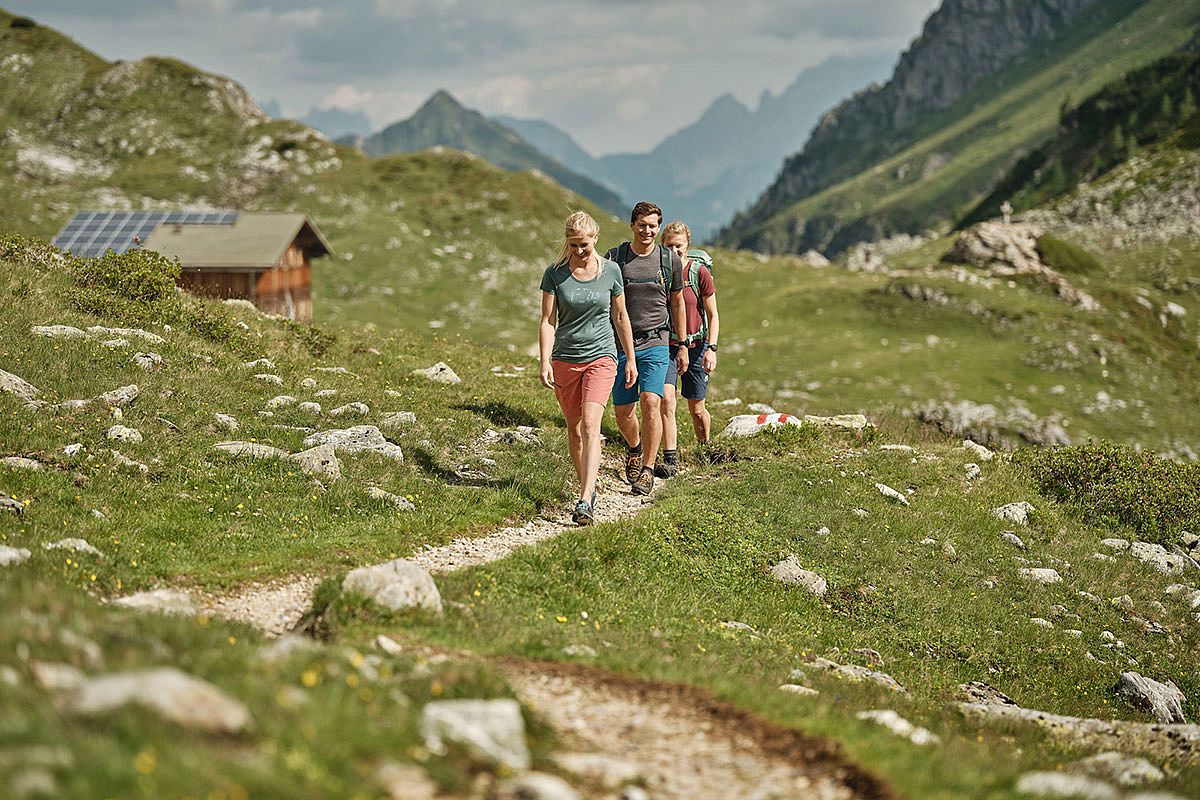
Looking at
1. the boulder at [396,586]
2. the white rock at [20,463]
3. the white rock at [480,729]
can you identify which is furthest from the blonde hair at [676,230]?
the white rock at [480,729]

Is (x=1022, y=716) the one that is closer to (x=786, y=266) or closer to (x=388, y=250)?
(x=388, y=250)

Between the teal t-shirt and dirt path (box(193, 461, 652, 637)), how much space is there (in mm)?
2557

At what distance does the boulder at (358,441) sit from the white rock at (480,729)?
28.3 ft

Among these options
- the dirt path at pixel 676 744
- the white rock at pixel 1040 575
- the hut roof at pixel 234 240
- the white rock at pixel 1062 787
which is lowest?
the white rock at pixel 1040 575

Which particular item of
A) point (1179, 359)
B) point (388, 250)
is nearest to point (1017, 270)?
point (1179, 359)

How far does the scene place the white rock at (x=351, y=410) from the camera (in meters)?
15.7

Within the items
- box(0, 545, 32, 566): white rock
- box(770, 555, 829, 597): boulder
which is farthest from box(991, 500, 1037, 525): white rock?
box(0, 545, 32, 566): white rock

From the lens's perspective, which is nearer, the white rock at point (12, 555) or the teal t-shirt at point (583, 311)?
the white rock at point (12, 555)

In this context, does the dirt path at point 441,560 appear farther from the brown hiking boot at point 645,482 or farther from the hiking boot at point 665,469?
the hiking boot at point 665,469

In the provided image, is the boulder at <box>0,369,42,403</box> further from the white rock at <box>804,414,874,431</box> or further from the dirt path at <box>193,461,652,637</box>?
the white rock at <box>804,414,874,431</box>

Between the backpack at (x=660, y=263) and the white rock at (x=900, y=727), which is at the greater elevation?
the backpack at (x=660, y=263)

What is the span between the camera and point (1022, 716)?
29.6ft

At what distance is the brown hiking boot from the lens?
14289 mm

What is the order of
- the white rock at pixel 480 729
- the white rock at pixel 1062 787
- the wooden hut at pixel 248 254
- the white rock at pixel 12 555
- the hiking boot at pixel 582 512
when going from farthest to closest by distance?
the wooden hut at pixel 248 254 < the hiking boot at pixel 582 512 < the white rock at pixel 12 555 < the white rock at pixel 1062 787 < the white rock at pixel 480 729
